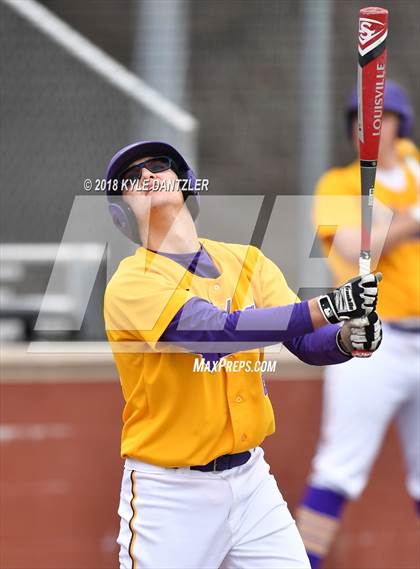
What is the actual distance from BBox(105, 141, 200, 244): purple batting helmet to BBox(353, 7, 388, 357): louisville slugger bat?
363mm

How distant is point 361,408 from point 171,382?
112cm

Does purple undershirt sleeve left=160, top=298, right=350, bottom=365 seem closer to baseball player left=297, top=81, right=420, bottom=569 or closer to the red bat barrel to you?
the red bat barrel

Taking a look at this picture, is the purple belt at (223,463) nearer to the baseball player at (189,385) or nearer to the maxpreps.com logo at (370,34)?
the baseball player at (189,385)

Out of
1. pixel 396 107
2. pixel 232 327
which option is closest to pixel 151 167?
pixel 232 327

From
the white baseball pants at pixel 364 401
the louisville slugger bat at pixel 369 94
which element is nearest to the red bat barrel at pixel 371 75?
the louisville slugger bat at pixel 369 94

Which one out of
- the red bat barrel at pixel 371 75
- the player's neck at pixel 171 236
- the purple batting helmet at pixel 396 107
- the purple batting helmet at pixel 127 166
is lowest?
the player's neck at pixel 171 236

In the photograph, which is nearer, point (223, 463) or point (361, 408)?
point (223, 463)

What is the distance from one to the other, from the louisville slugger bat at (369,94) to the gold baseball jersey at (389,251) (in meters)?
0.88

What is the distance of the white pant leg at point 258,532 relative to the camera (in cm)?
218

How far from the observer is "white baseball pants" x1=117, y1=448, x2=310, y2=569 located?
2.16 meters

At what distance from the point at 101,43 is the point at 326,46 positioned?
31.3 inches

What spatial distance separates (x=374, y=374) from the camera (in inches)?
126

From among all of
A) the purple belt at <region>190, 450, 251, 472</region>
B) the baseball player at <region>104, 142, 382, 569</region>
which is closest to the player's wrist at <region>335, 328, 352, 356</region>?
the baseball player at <region>104, 142, 382, 569</region>

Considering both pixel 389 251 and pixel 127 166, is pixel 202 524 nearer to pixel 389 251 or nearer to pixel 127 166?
pixel 127 166
